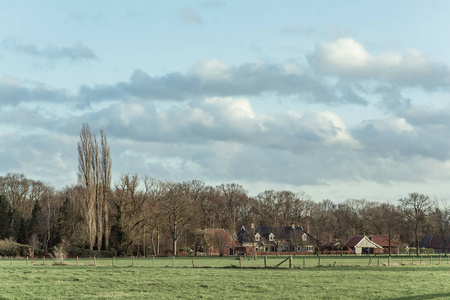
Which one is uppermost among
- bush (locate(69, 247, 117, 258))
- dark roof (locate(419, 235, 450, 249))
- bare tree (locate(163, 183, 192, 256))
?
bare tree (locate(163, 183, 192, 256))

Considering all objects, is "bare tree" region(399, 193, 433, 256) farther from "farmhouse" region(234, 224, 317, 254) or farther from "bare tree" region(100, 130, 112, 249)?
"bare tree" region(100, 130, 112, 249)

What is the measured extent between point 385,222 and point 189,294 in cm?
10585

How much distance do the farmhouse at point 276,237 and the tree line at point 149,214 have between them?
2361 mm

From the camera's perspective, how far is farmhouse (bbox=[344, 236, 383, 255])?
395 feet

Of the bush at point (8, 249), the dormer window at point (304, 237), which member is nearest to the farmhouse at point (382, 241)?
the dormer window at point (304, 237)

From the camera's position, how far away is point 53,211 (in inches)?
4173

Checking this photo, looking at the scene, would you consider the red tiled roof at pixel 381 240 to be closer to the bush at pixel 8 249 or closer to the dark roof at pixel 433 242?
the dark roof at pixel 433 242

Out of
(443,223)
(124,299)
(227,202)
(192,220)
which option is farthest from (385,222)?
(124,299)

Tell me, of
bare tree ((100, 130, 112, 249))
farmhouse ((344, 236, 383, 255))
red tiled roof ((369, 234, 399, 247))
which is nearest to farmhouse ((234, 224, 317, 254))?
farmhouse ((344, 236, 383, 255))

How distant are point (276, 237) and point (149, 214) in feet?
110

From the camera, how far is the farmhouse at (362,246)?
120250 mm

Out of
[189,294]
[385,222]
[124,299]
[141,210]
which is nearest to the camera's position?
[124,299]

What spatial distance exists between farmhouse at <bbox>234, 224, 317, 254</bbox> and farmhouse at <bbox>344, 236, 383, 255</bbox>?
843 cm

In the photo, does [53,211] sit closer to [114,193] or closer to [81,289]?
[114,193]
